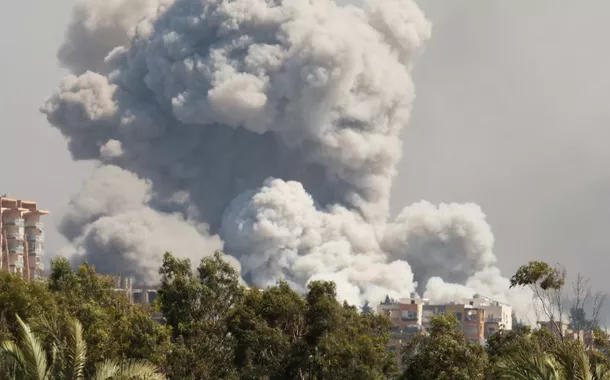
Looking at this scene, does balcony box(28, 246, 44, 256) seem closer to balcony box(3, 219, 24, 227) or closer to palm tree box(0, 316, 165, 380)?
balcony box(3, 219, 24, 227)

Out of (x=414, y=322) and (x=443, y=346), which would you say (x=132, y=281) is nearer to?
(x=414, y=322)

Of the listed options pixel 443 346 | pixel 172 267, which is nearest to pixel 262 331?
pixel 172 267

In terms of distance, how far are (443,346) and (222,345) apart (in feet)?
27.2

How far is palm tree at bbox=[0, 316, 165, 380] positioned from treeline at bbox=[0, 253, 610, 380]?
461 inches

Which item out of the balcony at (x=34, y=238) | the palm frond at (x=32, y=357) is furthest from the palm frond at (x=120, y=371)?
the balcony at (x=34, y=238)

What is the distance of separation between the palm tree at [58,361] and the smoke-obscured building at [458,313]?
349 feet

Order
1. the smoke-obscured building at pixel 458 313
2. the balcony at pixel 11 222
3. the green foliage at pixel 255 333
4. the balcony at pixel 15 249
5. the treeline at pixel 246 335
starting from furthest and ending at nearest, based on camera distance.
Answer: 1. the smoke-obscured building at pixel 458 313
2. the balcony at pixel 11 222
3. the balcony at pixel 15 249
4. the green foliage at pixel 255 333
5. the treeline at pixel 246 335

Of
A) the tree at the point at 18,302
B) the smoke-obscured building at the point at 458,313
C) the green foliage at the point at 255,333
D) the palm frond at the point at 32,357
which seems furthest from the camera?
the smoke-obscured building at the point at 458,313

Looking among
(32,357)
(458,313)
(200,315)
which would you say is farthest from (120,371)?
(458,313)

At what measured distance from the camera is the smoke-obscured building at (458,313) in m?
123

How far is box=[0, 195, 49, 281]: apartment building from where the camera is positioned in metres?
112

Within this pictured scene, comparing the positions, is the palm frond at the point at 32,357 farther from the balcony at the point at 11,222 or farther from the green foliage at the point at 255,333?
the balcony at the point at 11,222

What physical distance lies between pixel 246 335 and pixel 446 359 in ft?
26.5

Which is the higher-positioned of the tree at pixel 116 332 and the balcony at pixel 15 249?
Answer: the balcony at pixel 15 249
